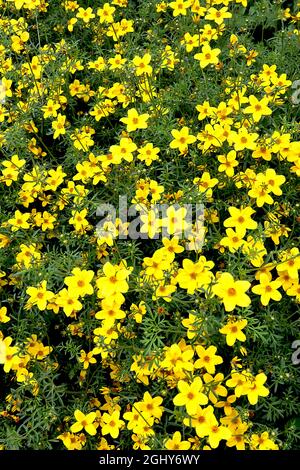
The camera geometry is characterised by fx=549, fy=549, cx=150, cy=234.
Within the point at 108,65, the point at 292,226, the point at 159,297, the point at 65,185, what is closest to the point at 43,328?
the point at 159,297

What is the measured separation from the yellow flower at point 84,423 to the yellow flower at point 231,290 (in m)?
1.03

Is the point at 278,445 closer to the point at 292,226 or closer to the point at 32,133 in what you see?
the point at 292,226

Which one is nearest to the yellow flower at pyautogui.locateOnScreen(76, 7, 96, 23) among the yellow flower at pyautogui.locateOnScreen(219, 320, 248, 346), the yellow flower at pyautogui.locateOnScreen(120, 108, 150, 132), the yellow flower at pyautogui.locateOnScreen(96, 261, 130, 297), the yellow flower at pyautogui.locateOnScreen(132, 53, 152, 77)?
the yellow flower at pyautogui.locateOnScreen(132, 53, 152, 77)

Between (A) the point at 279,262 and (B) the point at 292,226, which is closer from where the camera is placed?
(A) the point at 279,262

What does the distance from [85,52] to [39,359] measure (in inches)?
107

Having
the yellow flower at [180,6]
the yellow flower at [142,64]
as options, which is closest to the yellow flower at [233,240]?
the yellow flower at [142,64]

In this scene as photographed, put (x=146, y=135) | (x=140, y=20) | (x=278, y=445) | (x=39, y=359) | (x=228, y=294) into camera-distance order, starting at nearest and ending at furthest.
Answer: (x=228, y=294) → (x=278, y=445) → (x=39, y=359) → (x=146, y=135) → (x=140, y=20)

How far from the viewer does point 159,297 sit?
3119mm

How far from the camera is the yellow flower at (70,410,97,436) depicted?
3.04 meters

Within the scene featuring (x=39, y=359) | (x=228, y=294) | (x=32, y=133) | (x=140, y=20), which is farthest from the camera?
(x=140, y=20)

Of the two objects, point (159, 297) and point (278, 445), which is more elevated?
point (159, 297)

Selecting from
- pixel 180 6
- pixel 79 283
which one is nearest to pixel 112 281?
pixel 79 283

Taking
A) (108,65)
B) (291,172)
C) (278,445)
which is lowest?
(278,445)

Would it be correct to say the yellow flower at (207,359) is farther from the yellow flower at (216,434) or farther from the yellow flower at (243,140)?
the yellow flower at (243,140)
